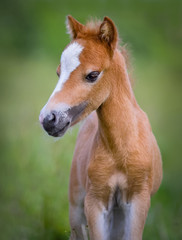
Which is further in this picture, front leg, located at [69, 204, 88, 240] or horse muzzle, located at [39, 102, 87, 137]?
front leg, located at [69, 204, 88, 240]

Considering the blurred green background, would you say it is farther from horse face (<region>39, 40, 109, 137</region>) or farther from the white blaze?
the white blaze

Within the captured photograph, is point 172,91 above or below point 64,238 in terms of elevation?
above

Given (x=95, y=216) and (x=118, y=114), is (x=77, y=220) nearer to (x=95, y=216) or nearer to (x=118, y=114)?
(x=95, y=216)

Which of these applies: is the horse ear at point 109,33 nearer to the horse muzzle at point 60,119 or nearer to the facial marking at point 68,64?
the facial marking at point 68,64

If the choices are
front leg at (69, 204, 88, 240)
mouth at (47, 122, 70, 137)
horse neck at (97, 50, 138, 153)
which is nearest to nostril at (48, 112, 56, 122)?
mouth at (47, 122, 70, 137)

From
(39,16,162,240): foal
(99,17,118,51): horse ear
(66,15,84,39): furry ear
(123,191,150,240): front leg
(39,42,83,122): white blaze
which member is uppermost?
(66,15,84,39): furry ear

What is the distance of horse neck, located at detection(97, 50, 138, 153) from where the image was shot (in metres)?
4.45

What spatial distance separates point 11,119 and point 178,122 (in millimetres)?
2764

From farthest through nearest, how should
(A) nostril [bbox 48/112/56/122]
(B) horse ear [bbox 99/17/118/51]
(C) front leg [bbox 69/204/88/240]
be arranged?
1. (C) front leg [bbox 69/204/88/240]
2. (B) horse ear [bbox 99/17/118/51]
3. (A) nostril [bbox 48/112/56/122]

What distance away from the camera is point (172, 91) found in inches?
414

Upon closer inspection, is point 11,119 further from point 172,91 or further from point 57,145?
point 172,91

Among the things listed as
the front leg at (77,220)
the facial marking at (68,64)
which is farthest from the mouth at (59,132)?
the front leg at (77,220)

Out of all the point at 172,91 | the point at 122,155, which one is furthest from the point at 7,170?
the point at 172,91

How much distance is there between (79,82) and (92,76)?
0.38 ft
